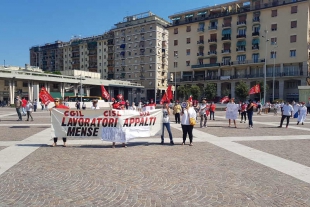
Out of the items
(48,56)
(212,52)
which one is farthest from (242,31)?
(48,56)

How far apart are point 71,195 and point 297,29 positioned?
59.2 metres

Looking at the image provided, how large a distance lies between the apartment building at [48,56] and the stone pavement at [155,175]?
107 m

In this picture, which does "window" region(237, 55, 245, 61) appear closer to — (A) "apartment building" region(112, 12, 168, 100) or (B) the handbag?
(A) "apartment building" region(112, 12, 168, 100)

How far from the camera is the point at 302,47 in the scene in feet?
169

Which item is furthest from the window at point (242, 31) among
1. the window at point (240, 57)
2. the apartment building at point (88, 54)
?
the apartment building at point (88, 54)

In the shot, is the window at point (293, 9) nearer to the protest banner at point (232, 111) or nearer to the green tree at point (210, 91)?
the green tree at point (210, 91)

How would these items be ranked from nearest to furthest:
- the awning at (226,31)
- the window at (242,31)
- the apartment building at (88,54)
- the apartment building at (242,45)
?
the apartment building at (242,45)
the window at (242,31)
the awning at (226,31)
the apartment building at (88,54)

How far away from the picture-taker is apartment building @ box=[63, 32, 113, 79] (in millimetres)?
93875

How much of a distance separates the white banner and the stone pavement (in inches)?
18.8

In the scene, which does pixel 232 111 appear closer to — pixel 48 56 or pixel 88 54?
pixel 88 54

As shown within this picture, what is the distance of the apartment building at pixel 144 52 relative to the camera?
80.5 metres

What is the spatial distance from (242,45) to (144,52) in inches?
1328

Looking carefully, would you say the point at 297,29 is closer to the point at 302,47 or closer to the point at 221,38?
the point at 302,47

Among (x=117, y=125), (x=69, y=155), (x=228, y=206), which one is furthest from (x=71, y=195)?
(x=117, y=125)
